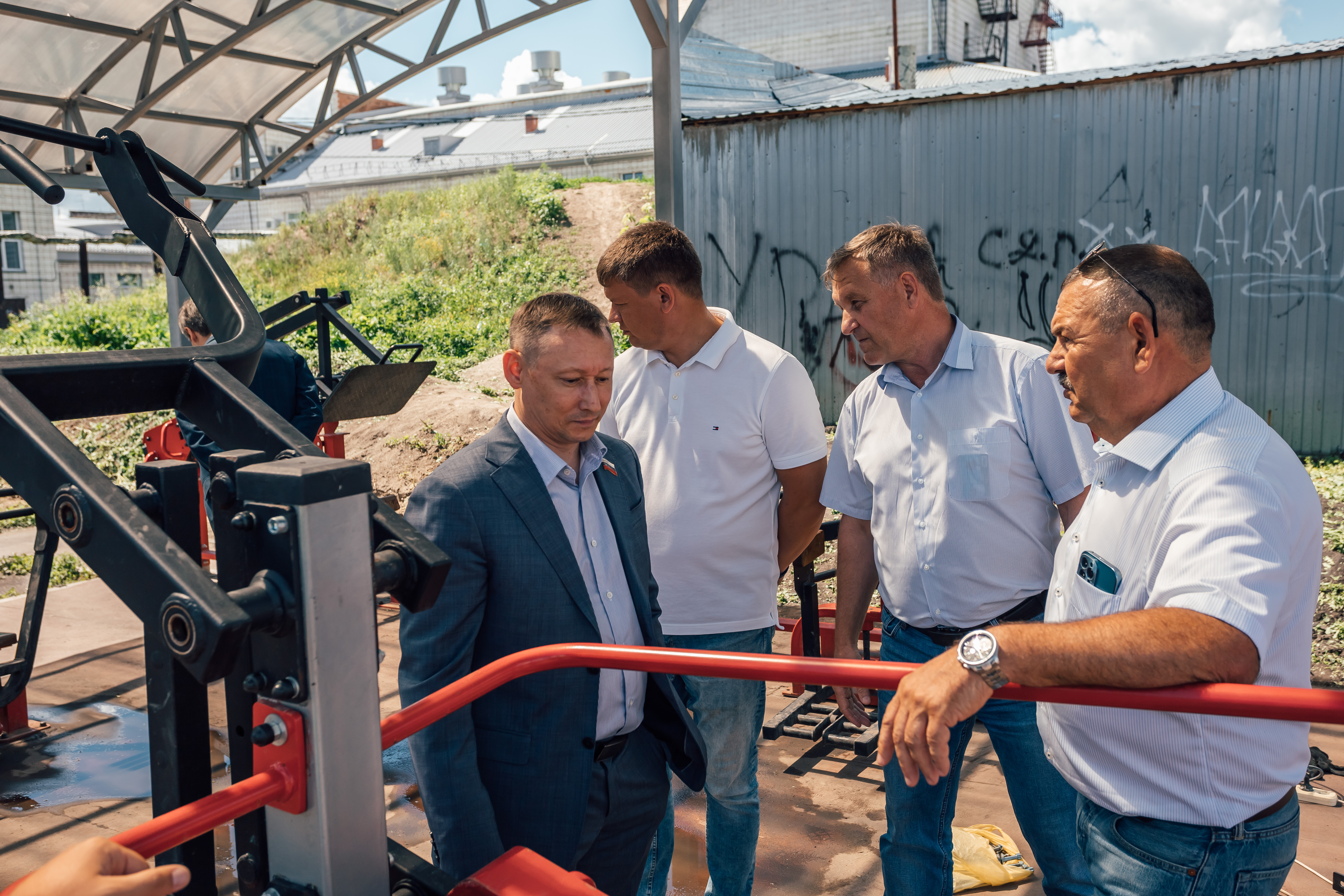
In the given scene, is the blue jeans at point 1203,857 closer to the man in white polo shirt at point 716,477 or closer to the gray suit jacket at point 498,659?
the gray suit jacket at point 498,659

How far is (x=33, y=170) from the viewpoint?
145cm

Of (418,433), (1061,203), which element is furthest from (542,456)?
(418,433)

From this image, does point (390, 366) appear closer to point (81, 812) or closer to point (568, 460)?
point (81, 812)

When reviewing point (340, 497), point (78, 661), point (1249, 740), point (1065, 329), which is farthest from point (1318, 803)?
point (78, 661)

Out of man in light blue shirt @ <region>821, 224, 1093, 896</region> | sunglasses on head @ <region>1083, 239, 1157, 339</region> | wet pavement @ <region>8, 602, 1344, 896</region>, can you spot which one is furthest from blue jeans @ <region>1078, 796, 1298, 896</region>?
wet pavement @ <region>8, 602, 1344, 896</region>

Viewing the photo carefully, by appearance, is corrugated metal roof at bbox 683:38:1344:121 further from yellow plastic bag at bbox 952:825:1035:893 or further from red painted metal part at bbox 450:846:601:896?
red painted metal part at bbox 450:846:601:896

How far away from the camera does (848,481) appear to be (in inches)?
115

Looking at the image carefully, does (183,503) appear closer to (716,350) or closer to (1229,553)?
(1229,553)

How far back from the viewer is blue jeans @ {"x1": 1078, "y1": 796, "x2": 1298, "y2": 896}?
5.35ft

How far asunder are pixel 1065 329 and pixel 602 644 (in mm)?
1085

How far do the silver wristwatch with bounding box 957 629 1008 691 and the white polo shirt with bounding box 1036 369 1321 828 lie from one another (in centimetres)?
27

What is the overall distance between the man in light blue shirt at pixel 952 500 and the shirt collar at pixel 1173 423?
0.83m

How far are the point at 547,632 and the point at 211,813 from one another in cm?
94

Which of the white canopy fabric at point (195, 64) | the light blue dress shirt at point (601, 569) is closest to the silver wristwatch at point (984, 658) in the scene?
the light blue dress shirt at point (601, 569)
